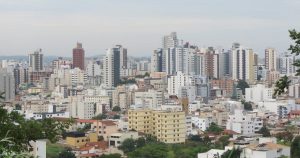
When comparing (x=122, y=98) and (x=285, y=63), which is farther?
(x=285, y=63)

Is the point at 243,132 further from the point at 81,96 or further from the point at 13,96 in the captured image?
the point at 13,96

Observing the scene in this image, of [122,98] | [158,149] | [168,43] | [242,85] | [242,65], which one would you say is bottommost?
[158,149]

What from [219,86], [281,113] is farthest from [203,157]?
[219,86]

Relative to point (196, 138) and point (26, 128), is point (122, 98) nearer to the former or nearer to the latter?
point (196, 138)

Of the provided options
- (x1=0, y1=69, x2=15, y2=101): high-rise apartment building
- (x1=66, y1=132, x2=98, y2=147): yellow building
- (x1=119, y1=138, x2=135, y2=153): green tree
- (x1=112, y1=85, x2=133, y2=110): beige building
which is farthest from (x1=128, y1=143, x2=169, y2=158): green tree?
(x1=0, y1=69, x2=15, y2=101): high-rise apartment building

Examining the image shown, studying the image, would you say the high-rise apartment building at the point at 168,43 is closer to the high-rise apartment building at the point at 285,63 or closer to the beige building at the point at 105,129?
the high-rise apartment building at the point at 285,63

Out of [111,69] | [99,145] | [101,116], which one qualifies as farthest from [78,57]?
[99,145]

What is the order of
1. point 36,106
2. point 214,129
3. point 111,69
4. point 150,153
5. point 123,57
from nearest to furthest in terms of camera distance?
point 150,153
point 214,129
point 36,106
point 111,69
point 123,57
